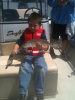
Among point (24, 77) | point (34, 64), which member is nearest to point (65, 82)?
point (34, 64)

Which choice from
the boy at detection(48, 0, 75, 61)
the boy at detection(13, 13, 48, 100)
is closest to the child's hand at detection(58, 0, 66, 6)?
the boy at detection(48, 0, 75, 61)

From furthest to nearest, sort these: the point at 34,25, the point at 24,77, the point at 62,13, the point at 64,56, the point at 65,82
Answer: the point at 64,56 < the point at 62,13 < the point at 65,82 < the point at 34,25 < the point at 24,77

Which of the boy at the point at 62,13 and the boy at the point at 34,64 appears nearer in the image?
the boy at the point at 34,64

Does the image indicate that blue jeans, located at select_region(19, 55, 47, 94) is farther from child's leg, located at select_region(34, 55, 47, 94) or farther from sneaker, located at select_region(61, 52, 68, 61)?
sneaker, located at select_region(61, 52, 68, 61)

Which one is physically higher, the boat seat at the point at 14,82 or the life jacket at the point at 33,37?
the life jacket at the point at 33,37

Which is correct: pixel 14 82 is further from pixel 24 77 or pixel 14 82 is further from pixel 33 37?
pixel 33 37

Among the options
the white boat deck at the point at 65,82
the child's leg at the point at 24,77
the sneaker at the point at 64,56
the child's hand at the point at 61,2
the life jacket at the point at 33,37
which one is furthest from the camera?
the sneaker at the point at 64,56

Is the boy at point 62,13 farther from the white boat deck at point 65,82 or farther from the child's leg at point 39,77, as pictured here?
the child's leg at point 39,77

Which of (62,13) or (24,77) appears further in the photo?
(62,13)

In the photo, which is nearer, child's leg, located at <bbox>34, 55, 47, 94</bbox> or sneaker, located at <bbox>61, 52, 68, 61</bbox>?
child's leg, located at <bbox>34, 55, 47, 94</bbox>

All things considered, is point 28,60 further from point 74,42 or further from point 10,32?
point 74,42

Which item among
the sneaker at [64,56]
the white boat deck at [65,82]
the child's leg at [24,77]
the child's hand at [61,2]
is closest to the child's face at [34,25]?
the child's leg at [24,77]

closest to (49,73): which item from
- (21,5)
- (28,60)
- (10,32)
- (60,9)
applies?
(28,60)

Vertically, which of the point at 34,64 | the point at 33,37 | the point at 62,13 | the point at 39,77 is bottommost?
the point at 39,77
